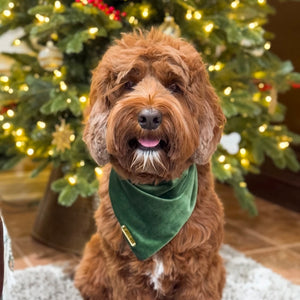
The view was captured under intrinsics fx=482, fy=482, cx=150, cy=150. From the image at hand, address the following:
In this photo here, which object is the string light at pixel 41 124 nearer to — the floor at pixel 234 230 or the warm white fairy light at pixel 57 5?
the warm white fairy light at pixel 57 5

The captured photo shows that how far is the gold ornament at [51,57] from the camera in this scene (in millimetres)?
2221

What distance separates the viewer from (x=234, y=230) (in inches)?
111

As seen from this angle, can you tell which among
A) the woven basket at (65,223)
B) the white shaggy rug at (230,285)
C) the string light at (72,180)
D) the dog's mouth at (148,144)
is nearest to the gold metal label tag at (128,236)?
the dog's mouth at (148,144)

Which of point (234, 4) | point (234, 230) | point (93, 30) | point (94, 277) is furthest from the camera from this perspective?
point (234, 230)

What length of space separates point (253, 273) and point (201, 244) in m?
0.83

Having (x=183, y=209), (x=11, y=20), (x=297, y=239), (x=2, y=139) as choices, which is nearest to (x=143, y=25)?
(x=11, y=20)

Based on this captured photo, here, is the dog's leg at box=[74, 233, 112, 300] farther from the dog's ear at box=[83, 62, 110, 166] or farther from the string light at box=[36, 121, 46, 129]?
the string light at box=[36, 121, 46, 129]

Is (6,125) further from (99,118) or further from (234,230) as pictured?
(234,230)

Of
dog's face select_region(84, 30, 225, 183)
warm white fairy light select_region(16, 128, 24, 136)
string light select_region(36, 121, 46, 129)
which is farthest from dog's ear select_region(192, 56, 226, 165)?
warm white fairy light select_region(16, 128, 24, 136)

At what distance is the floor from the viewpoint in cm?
236

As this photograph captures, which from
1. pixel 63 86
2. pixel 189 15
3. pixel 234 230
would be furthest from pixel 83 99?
pixel 234 230

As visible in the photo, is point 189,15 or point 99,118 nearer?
point 99,118

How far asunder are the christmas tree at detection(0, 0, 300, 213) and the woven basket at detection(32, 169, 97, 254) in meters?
0.18

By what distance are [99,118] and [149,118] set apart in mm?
215
